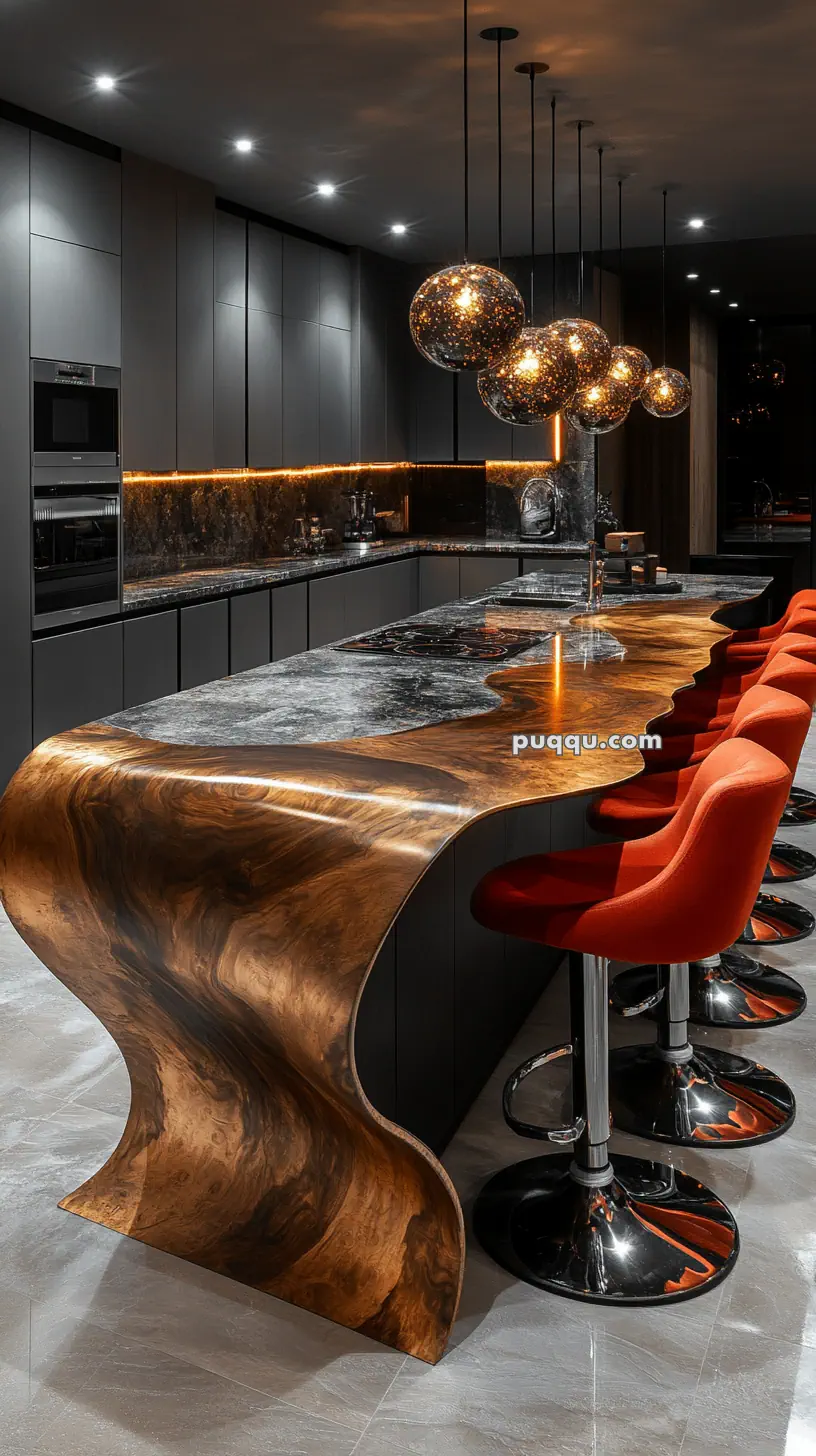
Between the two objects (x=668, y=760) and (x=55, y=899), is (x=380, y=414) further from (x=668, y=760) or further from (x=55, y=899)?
(x=55, y=899)

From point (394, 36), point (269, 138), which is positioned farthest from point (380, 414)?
point (394, 36)

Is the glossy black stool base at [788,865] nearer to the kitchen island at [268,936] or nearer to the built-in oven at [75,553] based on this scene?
the kitchen island at [268,936]

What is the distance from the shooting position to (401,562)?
8102 millimetres

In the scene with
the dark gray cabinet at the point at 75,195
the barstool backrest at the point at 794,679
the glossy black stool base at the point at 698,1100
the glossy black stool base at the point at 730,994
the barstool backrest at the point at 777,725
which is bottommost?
the glossy black stool base at the point at 698,1100

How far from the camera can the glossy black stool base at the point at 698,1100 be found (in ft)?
8.95

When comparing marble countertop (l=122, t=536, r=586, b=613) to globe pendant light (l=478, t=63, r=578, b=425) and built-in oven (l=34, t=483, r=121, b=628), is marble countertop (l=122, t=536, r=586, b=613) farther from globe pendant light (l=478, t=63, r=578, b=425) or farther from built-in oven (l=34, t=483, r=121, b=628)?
globe pendant light (l=478, t=63, r=578, b=425)

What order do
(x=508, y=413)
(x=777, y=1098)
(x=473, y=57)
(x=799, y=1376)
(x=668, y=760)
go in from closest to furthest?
(x=799, y=1376) → (x=777, y=1098) → (x=668, y=760) → (x=508, y=413) → (x=473, y=57)

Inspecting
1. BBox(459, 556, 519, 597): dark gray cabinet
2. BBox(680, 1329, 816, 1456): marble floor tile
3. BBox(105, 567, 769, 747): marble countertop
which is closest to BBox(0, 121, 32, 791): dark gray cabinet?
BBox(105, 567, 769, 747): marble countertop

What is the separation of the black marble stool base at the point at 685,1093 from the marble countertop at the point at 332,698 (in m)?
0.82

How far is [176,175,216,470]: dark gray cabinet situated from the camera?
5.92 m

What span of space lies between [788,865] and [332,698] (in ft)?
7.99

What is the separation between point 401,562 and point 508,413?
4.21 metres

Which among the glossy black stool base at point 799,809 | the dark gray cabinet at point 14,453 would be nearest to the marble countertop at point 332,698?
the glossy black stool base at point 799,809

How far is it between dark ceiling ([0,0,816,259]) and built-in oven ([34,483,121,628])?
146 cm
